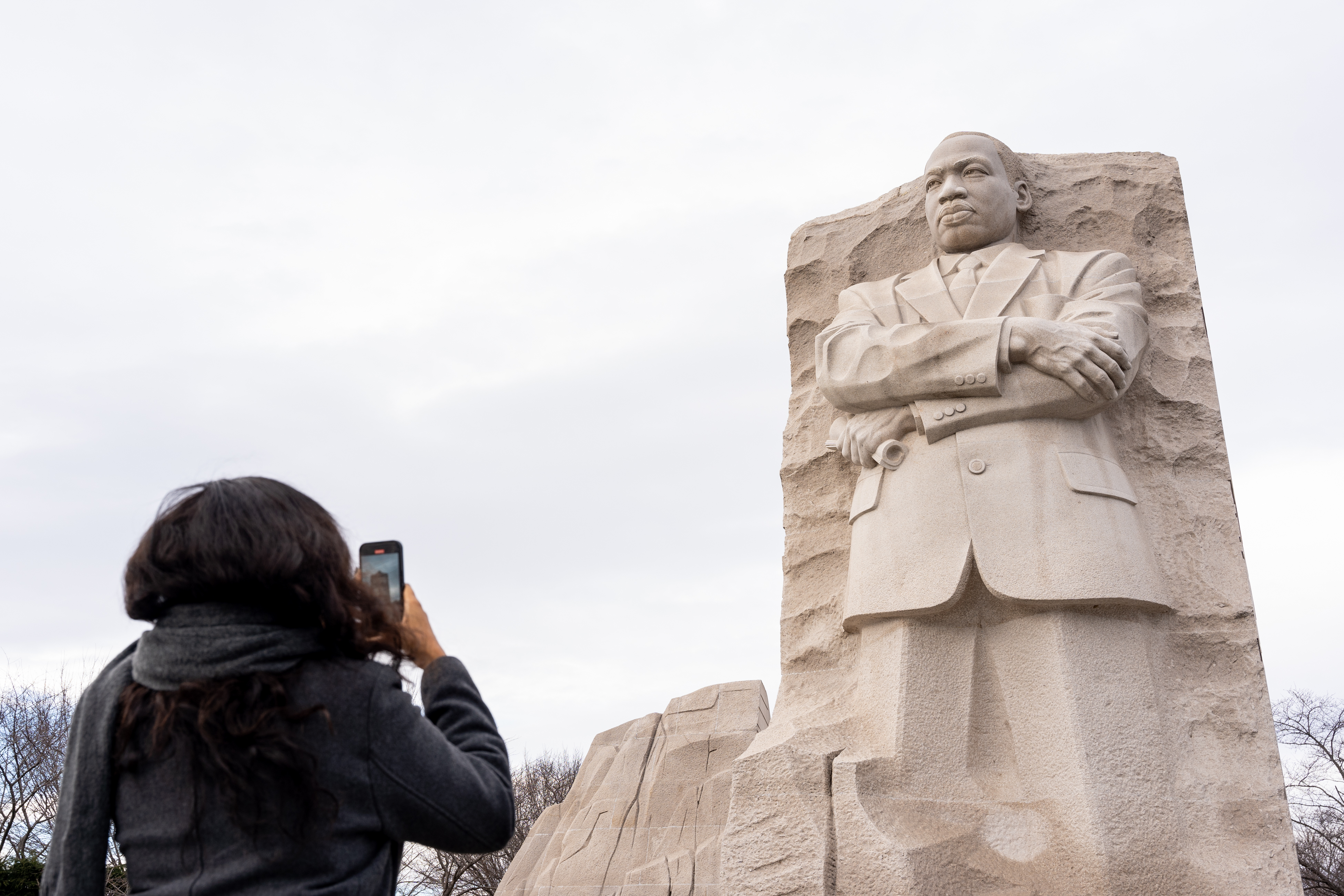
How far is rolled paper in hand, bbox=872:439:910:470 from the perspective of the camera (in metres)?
3.83

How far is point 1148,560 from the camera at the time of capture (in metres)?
3.60

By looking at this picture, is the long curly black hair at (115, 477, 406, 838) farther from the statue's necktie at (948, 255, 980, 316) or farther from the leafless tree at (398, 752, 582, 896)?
the leafless tree at (398, 752, 582, 896)

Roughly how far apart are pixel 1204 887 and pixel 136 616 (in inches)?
112

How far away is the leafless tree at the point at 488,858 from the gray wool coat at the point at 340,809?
648 inches

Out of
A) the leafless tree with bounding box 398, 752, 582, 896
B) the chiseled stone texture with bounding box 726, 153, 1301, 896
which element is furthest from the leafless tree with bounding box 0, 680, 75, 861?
the chiseled stone texture with bounding box 726, 153, 1301, 896

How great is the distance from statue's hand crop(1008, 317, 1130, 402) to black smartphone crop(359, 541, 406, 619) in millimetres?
2374

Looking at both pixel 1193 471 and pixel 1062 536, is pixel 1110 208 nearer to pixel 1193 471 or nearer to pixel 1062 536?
pixel 1193 471

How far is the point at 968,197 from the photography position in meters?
4.30

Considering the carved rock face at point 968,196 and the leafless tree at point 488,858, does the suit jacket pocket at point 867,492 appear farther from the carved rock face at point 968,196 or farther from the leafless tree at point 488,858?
the leafless tree at point 488,858

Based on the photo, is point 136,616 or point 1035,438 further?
point 1035,438

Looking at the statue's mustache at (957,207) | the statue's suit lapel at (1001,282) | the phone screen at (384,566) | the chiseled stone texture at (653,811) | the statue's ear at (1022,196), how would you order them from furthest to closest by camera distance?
1. the chiseled stone texture at (653,811)
2. the statue's ear at (1022,196)
3. the statue's mustache at (957,207)
4. the statue's suit lapel at (1001,282)
5. the phone screen at (384,566)

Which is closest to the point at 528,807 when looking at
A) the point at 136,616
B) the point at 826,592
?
the point at 826,592

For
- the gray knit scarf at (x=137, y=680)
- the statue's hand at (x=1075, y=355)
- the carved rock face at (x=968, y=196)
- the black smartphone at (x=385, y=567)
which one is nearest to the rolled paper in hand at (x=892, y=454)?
the statue's hand at (x=1075, y=355)

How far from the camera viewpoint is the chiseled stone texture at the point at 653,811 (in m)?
8.59
